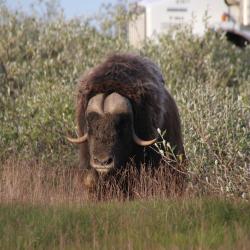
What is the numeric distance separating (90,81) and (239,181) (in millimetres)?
2336

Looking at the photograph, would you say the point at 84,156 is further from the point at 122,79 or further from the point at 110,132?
the point at 122,79

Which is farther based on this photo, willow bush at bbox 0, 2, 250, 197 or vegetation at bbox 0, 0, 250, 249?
willow bush at bbox 0, 2, 250, 197

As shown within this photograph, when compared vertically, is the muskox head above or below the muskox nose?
above

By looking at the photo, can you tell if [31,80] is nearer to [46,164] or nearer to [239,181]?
[46,164]

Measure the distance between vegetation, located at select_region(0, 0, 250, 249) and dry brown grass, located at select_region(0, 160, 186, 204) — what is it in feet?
0.09

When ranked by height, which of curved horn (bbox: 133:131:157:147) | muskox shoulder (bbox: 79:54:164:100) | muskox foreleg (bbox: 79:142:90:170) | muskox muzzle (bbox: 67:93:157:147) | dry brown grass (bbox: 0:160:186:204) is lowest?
dry brown grass (bbox: 0:160:186:204)

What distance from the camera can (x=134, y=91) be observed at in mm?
10820

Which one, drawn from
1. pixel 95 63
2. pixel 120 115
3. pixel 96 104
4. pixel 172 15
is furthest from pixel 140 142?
pixel 172 15

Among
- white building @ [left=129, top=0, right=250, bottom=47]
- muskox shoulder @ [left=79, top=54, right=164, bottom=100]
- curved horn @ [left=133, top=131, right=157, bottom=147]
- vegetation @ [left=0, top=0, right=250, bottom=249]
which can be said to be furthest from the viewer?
white building @ [left=129, top=0, right=250, bottom=47]

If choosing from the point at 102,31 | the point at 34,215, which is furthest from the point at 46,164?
the point at 102,31

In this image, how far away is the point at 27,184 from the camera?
10680 millimetres

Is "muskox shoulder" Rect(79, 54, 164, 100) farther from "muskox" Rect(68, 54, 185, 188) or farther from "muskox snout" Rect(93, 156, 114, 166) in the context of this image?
"muskox snout" Rect(93, 156, 114, 166)

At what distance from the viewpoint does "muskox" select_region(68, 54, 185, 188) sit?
10461 mm

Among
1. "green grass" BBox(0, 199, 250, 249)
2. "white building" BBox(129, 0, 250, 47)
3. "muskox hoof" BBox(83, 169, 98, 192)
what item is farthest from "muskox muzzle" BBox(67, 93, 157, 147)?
"white building" BBox(129, 0, 250, 47)
